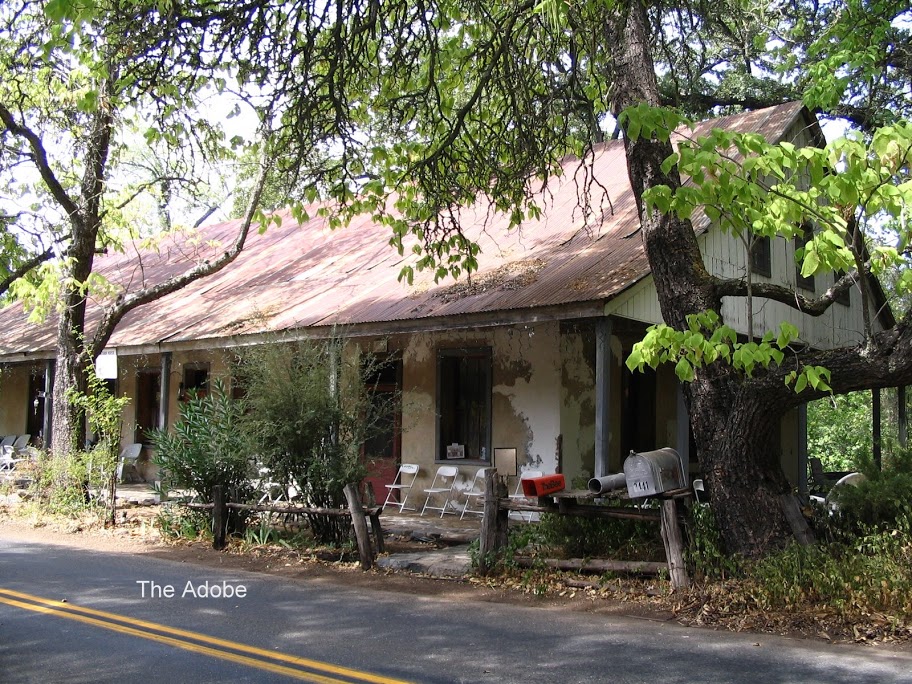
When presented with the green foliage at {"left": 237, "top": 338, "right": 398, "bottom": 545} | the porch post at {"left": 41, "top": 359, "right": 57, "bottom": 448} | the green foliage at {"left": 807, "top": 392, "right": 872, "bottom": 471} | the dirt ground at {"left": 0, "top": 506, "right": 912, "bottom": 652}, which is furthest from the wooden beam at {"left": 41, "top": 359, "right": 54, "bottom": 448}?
the green foliage at {"left": 807, "top": 392, "right": 872, "bottom": 471}

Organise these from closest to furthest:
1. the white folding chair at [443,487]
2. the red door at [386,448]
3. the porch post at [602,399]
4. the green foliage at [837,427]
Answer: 1. the porch post at [602,399]
2. the white folding chair at [443,487]
3. the red door at [386,448]
4. the green foliage at [837,427]

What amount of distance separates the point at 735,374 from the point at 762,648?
2.51 m

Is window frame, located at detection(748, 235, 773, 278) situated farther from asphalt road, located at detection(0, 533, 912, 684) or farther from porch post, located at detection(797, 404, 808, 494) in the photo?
asphalt road, located at detection(0, 533, 912, 684)

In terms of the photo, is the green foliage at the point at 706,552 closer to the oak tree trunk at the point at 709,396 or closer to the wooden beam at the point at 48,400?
the oak tree trunk at the point at 709,396

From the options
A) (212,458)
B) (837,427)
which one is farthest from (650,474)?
(837,427)

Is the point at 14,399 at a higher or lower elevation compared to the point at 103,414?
higher

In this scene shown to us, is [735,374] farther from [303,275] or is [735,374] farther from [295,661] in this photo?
[303,275]

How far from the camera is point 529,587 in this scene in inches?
318

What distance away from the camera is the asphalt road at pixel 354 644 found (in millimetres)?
5402

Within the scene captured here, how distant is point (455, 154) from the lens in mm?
10648

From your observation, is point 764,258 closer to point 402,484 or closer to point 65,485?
point 402,484

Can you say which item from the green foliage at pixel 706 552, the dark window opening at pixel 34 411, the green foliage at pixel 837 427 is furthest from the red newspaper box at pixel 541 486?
the green foliage at pixel 837 427

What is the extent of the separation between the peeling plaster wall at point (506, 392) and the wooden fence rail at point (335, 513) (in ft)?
9.19

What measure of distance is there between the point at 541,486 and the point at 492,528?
2.32ft
